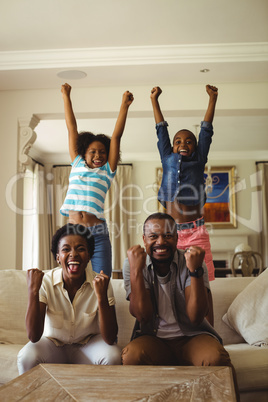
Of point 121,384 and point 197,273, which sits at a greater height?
point 197,273

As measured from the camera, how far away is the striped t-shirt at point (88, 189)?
2555mm

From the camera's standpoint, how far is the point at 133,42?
384 centimetres

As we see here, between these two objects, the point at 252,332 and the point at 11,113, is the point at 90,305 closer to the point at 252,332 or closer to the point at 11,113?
the point at 252,332

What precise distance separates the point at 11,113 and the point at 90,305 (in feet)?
9.92

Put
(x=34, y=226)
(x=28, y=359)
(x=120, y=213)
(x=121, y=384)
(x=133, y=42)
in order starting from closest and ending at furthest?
(x=121, y=384)
(x=28, y=359)
(x=133, y=42)
(x=34, y=226)
(x=120, y=213)

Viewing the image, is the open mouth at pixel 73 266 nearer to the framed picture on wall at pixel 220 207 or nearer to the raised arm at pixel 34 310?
the raised arm at pixel 34 310

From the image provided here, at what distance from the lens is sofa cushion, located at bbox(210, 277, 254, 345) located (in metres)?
2.45

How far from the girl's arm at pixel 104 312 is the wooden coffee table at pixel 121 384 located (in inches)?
15.1

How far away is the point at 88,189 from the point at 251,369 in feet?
4.17

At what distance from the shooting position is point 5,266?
4383 millimetres

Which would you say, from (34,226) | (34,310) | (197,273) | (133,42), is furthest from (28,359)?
(34,226)

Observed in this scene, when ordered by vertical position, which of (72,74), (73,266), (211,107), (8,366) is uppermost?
(72,74)

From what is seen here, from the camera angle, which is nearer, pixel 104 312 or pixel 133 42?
pixel 104 312

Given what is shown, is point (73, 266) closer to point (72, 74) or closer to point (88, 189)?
point (88, 189)
